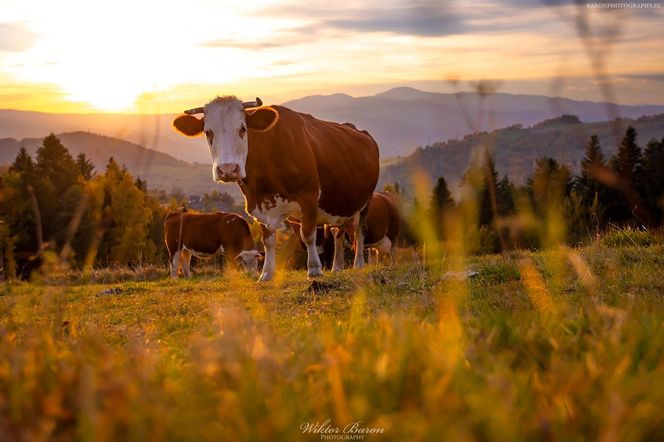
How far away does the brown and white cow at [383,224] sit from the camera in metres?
20.4

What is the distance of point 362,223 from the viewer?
1731 centimetres

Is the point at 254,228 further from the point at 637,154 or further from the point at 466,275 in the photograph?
the point at 466,275

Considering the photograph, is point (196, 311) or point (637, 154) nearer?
point (196, 311)

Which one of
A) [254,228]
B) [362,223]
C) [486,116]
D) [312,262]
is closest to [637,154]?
[254,228]

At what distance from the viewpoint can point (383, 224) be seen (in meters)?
20.6

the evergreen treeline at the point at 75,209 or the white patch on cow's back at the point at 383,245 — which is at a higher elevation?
the white patch on cow's back at the point at 383,245

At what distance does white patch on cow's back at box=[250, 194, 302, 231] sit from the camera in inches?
488

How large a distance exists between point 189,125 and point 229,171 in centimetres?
205

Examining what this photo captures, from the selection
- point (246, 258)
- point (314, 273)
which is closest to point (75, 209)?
point (246, 258)

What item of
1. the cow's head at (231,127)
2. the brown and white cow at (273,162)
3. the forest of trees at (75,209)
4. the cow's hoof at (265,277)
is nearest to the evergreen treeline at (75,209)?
the forest of trees at (75,209)

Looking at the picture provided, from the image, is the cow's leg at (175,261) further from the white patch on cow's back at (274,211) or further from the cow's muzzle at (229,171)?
the cow's muzzle at (229,171)

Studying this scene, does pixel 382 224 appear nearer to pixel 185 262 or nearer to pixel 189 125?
pixel 189 125

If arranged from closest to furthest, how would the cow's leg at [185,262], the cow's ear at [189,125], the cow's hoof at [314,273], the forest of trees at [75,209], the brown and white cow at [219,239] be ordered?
1. the cow's hoof at [314,273]
2. the cow's ear at [189,125]
3. the cow's leg at [185,262]
4. the brown and white cow at [219,239]
5. the forest of trees at [75,209]

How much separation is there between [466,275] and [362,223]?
8807mm
